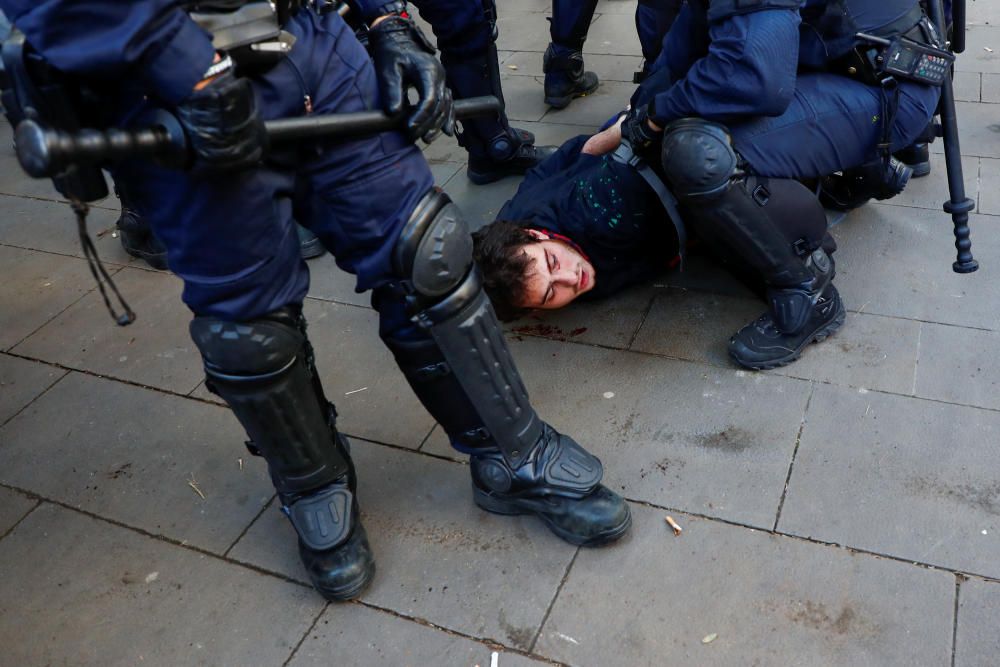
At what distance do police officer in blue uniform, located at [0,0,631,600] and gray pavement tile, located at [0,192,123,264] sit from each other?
2.11 meters

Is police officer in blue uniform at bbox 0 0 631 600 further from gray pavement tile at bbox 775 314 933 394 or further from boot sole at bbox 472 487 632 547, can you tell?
gray pavement tile at bbox 775 314 933 394

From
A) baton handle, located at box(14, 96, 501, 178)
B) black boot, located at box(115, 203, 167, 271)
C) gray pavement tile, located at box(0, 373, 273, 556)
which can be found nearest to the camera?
baton handle, located at box(14, 96, 501, 178)

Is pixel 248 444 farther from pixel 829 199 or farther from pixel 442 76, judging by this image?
pixel 829 199

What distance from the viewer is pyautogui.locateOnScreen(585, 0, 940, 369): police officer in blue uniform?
2.46 metres

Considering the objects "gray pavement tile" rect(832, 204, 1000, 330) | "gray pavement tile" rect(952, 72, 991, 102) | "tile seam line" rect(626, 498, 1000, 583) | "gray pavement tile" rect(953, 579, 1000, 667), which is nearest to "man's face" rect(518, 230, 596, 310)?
"tile seam line" rect(626, 498, 1000, 583)

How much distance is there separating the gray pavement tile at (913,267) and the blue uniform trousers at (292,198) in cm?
176

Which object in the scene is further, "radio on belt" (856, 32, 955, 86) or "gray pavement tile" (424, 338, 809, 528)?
"radio on belt" (856, 32, 955, 86)

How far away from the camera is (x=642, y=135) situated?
2793 mm

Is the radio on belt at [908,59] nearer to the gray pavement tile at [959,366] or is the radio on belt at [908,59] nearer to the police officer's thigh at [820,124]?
the police officer's thigh at [820,124]

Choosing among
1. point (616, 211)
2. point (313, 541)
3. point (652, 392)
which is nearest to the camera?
point (313, 541)

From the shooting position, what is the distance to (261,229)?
178 cm

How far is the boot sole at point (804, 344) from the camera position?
9.01ft

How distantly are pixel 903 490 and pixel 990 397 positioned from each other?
476 mm

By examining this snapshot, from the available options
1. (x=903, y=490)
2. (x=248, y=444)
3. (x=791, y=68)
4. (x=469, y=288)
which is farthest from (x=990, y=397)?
(x=248, y=444)
